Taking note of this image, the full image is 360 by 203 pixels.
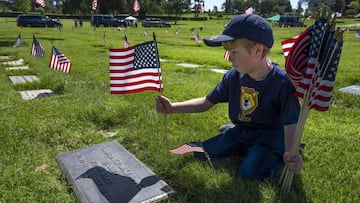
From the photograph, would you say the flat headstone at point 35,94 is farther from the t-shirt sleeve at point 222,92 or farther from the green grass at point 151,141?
the t-shirt sleeve at point 222,92

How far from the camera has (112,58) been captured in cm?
291

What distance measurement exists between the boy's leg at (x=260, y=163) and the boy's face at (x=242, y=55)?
2.19ft

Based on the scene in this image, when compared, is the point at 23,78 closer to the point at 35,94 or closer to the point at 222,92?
the point at 35,94

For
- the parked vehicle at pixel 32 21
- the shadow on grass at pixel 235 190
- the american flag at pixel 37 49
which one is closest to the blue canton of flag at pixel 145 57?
the shadow on grass at pixel 235 190

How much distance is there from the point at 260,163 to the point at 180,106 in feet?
2.66

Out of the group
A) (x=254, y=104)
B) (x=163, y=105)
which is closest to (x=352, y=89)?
(x=254, y=104)

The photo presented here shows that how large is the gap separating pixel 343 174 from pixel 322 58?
3.79ft

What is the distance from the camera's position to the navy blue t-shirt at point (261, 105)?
2285mm

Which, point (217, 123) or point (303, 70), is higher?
point (303, 70)

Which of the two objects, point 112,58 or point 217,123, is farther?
point 217,123

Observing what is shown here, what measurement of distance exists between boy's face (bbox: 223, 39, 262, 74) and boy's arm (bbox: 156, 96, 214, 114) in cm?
71

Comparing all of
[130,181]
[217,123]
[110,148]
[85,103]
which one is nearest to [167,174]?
[130,181]

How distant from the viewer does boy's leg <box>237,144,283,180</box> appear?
7.98 feet

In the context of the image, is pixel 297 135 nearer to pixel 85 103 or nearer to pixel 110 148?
pixel 110 148
